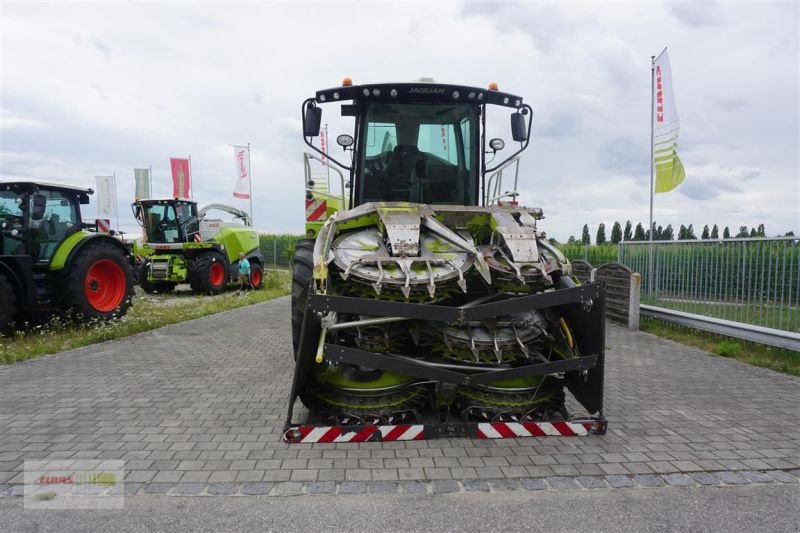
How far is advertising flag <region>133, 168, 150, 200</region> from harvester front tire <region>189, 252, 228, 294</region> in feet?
38.3

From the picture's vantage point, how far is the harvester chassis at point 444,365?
3.52 meters

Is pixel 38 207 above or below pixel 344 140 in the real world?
below

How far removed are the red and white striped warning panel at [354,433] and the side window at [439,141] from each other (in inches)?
114

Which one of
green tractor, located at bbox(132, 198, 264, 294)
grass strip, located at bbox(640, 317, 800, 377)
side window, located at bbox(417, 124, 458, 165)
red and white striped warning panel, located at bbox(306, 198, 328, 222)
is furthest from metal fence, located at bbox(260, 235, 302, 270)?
side window, located at bbox(417, 124, 458, 165)

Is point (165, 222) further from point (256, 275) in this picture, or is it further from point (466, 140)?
point (466, 140)

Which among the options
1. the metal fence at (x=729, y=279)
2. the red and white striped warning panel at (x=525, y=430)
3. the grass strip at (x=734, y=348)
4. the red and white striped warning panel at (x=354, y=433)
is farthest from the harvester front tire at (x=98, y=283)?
the metal fence at (x=729, y=279)

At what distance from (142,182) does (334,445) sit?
2443 cm

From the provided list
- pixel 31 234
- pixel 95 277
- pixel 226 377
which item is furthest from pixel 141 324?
pixel 226 377

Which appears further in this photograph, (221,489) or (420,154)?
(420,154)

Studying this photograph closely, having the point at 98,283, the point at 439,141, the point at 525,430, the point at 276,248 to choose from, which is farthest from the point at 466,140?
the point at 276,248

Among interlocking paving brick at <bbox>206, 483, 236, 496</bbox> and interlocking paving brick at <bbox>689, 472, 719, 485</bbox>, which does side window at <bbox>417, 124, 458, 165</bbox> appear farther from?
interlocking paving brick at <bbox>206, 483, 236, 496</bbox>

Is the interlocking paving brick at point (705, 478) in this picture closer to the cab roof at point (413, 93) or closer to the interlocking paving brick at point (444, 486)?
the interlocking paving brick at point (444, 486)

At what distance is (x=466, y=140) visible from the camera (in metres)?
5.34

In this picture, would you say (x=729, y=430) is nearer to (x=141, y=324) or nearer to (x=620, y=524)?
(x=620, y=524)
